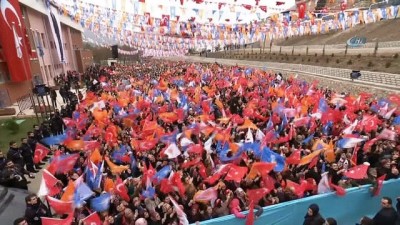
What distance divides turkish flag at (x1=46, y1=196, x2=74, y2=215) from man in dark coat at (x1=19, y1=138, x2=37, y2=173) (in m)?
4.73

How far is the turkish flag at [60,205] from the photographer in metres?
6.27

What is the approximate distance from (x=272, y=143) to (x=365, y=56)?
87.4ft

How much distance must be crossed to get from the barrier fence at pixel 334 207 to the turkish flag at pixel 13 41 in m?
18.4

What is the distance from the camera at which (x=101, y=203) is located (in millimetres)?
6582

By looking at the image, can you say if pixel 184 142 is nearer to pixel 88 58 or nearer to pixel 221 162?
pixel 221 162

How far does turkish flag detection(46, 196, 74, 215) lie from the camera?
6.27 metres

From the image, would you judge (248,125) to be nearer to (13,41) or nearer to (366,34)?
(13,41)

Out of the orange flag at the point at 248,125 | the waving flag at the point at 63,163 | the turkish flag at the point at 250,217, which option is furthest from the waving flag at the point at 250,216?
the orange flag at the point at 248,125

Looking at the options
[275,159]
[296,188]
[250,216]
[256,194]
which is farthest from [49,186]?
[296,188]

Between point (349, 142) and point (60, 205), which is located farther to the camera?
point (349, 142)

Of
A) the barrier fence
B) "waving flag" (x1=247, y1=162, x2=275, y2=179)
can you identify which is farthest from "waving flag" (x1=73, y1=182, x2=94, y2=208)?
"waving flag" (x1=247, y1=162, x2=275, y2=179)

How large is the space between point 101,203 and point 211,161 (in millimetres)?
2901

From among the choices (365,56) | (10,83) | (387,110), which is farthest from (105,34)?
(387,110)

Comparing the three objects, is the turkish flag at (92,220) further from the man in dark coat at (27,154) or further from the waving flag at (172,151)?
the man in dark coat at (27,154)
